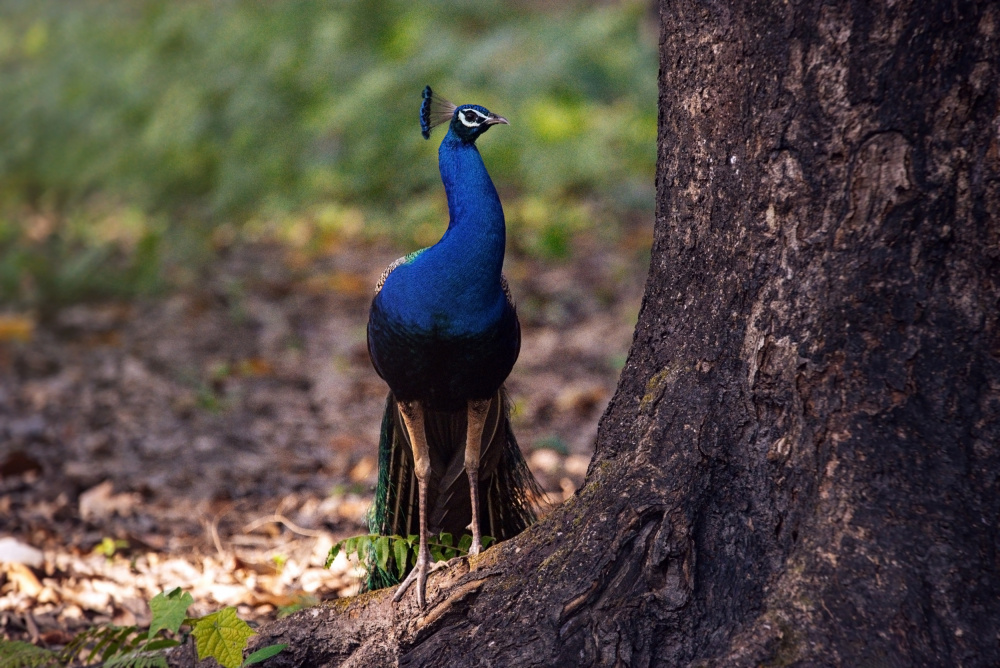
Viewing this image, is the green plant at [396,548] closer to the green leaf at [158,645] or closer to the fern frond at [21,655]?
the green leaf at [158,645]

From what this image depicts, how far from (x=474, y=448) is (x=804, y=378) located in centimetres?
123

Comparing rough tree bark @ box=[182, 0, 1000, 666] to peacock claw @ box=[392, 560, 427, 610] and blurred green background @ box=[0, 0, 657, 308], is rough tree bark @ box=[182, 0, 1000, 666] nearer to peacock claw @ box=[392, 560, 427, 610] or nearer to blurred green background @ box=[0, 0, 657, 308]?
peacock claw @ box=[392, 560, 427, 610]

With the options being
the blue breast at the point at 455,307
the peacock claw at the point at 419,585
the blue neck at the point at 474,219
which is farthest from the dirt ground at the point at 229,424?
the blue neck at the point at 474,219

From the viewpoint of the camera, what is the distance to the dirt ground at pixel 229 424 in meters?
3.43

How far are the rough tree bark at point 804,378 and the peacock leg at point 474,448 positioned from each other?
1.81 feet

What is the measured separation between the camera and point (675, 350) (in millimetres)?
2238

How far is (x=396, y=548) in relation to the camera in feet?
8.86

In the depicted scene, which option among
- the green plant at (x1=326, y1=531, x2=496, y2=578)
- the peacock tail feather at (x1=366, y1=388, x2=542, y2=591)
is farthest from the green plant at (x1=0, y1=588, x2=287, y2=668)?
the peacock tail feather at (x1=366, y1=388, x2=542, y2=591)

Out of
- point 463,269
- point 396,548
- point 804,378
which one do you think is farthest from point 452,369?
point 804,378

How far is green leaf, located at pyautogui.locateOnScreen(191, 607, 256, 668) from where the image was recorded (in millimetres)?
2336

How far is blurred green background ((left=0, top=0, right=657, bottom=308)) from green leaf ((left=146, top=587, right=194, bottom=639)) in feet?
15.6

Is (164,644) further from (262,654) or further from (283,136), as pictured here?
(283,136)

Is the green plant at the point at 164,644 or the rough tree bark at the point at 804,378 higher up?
the rough tree bark at the point at 804,378

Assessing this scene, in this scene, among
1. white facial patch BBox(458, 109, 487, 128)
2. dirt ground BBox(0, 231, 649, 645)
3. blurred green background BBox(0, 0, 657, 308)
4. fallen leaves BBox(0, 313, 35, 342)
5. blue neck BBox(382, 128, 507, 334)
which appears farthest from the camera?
blurred green background BBox(0, 0, 657, 308)
